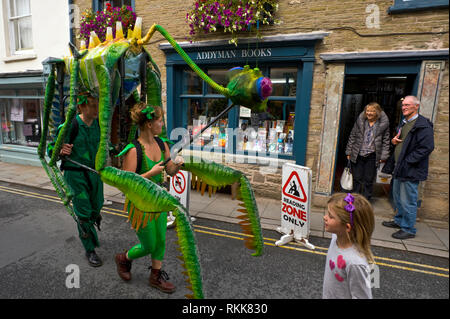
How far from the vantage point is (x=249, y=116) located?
6.23 metres

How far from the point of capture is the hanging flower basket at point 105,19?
6.42 m

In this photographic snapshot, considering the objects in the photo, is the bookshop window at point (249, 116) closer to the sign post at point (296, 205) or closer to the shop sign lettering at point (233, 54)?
the shop sign lettering at point (233, 54)

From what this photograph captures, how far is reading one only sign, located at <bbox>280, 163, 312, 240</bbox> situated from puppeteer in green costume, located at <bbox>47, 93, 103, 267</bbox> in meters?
2.72

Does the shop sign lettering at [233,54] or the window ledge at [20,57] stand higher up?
the window ledge at [20,57]

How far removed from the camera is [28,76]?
8.07m

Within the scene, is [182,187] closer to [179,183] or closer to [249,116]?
[179,183]

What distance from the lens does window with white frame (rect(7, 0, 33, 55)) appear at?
8.28m

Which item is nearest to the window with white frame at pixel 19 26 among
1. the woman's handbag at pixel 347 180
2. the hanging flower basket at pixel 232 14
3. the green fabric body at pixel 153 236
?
the hanging flower basket at pixel 232 14

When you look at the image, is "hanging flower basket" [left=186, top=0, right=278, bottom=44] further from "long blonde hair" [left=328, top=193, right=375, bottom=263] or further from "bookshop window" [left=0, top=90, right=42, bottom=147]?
"bookshop window" [left=0, top=90, right=42, bottom=147]

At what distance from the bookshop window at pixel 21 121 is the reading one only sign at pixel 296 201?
344 inches

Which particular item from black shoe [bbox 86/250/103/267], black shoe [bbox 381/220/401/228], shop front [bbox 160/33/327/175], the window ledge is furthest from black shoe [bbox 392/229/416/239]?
the window ledge

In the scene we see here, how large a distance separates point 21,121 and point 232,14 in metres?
8.61
